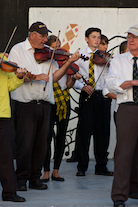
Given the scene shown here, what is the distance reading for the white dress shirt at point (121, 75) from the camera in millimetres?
3424

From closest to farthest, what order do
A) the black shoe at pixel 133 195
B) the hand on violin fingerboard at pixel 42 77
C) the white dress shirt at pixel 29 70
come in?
the black shoe at pixel 133 195
the hand on violin fingerboard at pixel 42 77
the white dress shirt at pixel 29 70

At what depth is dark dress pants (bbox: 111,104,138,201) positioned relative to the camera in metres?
3.40

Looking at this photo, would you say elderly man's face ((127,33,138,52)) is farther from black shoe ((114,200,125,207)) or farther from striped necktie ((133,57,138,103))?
black shoe ((114,200,125,207))

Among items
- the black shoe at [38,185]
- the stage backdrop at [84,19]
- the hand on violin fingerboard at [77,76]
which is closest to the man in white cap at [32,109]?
the black shoe at [38,185]

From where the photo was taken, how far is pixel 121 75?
3.52 meters

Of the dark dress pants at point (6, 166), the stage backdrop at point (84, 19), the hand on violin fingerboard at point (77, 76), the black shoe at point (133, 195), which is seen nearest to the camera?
the dark dress pants at point (6, 166)

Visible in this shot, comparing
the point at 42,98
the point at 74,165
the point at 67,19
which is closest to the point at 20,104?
the point at 42,98

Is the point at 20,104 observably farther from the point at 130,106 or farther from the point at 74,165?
the point at 74,165

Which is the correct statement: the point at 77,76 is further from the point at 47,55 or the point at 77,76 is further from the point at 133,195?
the point at 133,195

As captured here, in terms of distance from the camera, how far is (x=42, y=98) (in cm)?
405

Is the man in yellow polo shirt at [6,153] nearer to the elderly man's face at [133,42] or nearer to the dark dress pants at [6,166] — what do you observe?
the dark dress pants at [6,166]

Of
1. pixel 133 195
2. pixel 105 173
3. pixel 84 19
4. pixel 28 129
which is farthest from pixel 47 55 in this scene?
pixel 84 19

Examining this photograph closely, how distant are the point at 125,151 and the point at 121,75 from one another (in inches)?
26.8

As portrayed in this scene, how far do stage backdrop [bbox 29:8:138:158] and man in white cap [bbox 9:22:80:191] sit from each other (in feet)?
6.32
